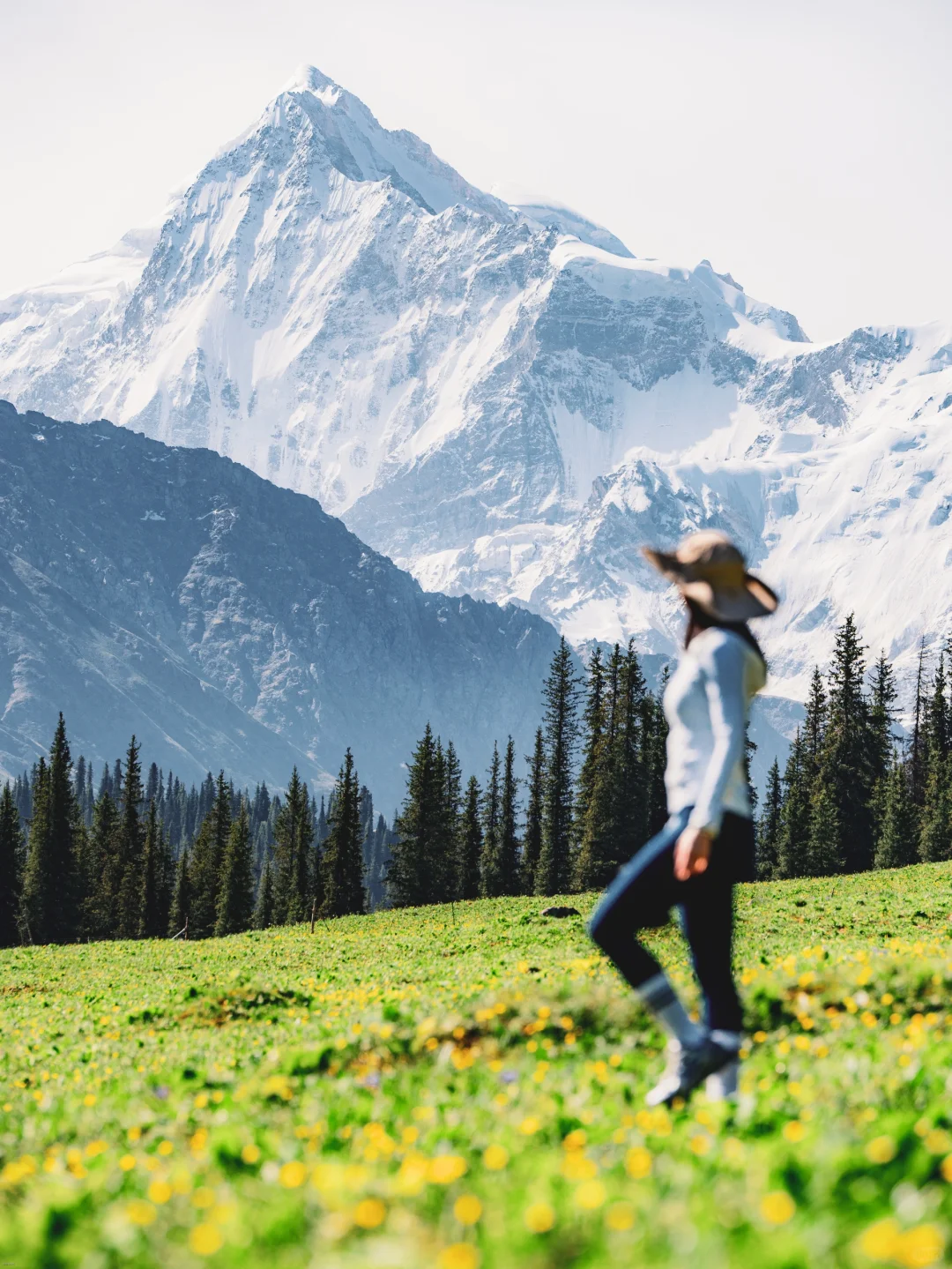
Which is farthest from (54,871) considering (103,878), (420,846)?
(420,846)

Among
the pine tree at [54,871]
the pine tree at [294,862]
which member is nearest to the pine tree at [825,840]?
the pine tree at [294,862]

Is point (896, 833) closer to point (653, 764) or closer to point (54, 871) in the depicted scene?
point (653, 764)

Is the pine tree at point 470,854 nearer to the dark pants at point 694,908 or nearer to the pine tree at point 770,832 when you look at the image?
the pine tree at point 770,832

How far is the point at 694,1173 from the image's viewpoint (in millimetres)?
5602

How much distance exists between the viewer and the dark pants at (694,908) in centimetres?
791

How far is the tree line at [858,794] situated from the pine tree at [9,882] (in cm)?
5467

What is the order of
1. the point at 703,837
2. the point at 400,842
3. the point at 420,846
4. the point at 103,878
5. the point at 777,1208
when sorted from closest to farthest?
the point at 777,1208, the point at 703,837, the point at 420,846, the point at 400,842, the point at 103,878

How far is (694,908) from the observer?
7.95 meters

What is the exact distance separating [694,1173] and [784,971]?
284 inches

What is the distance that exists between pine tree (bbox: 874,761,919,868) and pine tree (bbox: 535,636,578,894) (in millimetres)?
23206

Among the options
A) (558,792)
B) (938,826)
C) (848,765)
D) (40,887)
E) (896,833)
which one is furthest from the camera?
(558,792)

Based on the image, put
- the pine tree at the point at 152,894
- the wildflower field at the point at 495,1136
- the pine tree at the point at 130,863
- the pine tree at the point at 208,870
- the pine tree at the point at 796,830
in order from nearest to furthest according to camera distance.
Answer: the wildflower field at the point at 495,1136 < the pine tree at the point at 796,830 < the pine tree at the point at 152,894 < the pine tree at the point at 130,863 < the pine tree at the point at 208,870

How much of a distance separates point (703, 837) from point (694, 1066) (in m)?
1.42

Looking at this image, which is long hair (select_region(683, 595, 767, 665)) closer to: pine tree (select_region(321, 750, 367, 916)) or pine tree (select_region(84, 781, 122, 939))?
pine tree (select_region(321, 750, 367, 916))
